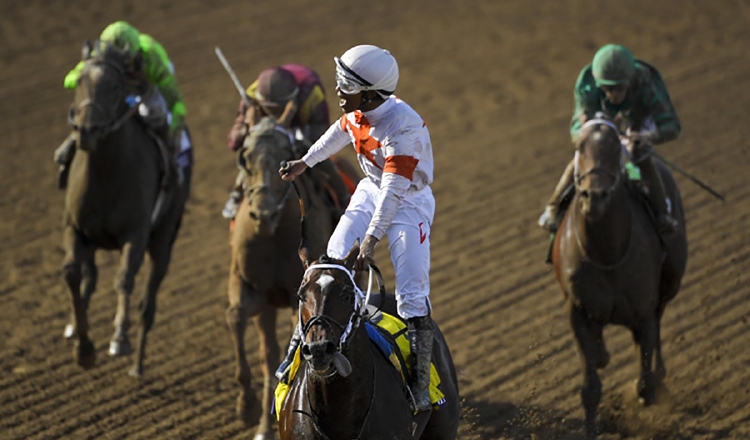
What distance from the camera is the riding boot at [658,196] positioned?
25.3ft

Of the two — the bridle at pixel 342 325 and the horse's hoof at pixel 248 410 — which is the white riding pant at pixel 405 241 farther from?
the horse's hoof at pixel 248 410

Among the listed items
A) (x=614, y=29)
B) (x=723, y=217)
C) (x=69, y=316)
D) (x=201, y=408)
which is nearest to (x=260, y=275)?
(x=201, y=408)

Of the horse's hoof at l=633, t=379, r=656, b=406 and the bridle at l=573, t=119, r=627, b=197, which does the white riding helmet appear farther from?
the horse's hoof at l=633, t=379, r=656, b=406

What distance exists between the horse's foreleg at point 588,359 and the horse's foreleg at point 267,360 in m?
2.19

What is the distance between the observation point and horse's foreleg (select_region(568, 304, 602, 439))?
7.46 metres

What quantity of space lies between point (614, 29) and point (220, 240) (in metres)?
9.07

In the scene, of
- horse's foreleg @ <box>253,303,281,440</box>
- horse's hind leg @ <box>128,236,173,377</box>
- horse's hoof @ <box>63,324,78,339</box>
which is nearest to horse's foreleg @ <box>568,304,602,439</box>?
horse's foreleg @ <box>253,303,281,440</box>

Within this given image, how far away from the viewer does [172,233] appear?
381 inches

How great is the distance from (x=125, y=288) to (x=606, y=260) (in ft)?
12.7

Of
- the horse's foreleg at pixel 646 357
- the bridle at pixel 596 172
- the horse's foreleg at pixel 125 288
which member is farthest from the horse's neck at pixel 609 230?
the horse's foreleg at pixel 125 288

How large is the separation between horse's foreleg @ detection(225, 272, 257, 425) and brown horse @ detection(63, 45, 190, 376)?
130 centimetres

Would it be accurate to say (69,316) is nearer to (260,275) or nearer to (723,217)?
(260,275)

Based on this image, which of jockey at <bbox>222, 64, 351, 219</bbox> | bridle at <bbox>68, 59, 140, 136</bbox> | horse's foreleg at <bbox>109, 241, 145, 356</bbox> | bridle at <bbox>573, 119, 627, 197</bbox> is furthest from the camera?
horse's foreleg at <bbox>109, 241, 145, 356</bbox>

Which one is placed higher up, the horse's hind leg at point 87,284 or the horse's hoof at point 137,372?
the horse's hind leg at point 87,284
